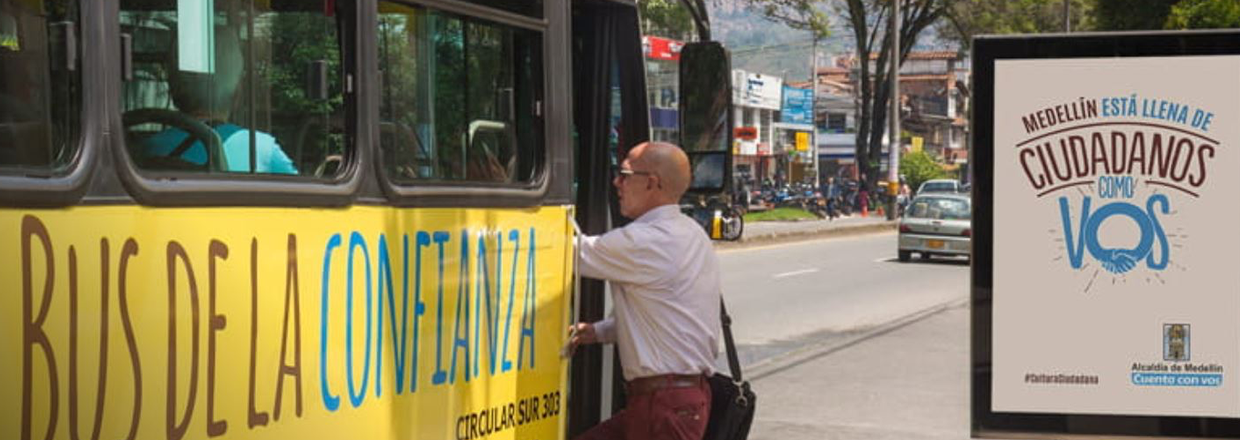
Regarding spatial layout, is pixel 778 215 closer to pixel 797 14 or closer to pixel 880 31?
pixel 797 14

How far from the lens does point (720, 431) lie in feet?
18.1

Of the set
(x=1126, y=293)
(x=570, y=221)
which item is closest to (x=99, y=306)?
(x=570, y=221)

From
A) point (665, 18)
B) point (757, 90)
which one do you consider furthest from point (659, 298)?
point (757, 90)

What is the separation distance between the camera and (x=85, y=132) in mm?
3369

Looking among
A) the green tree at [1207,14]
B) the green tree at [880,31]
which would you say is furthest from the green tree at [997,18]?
the green tree at [1207,14]

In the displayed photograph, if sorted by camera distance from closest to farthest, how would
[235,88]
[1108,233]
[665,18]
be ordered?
[235,88] → [1108,233] → [665,18]

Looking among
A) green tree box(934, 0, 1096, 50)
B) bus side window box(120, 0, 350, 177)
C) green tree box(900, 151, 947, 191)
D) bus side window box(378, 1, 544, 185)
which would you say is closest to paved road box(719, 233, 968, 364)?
bus side window box(378, 1, 544, 185)

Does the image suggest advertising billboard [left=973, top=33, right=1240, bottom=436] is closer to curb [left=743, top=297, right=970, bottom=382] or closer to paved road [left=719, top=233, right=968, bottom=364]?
curb [left=743, top=297, right=970, bottom=382]

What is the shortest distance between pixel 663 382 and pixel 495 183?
31.6 inches

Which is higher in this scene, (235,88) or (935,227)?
(235,88)

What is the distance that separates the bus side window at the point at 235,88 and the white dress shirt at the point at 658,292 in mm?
1255

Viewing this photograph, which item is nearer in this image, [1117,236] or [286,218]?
[286,218]

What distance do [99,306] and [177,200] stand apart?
0.35 m

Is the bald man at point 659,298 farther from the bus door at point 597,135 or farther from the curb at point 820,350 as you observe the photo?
the curb at point 820,350
